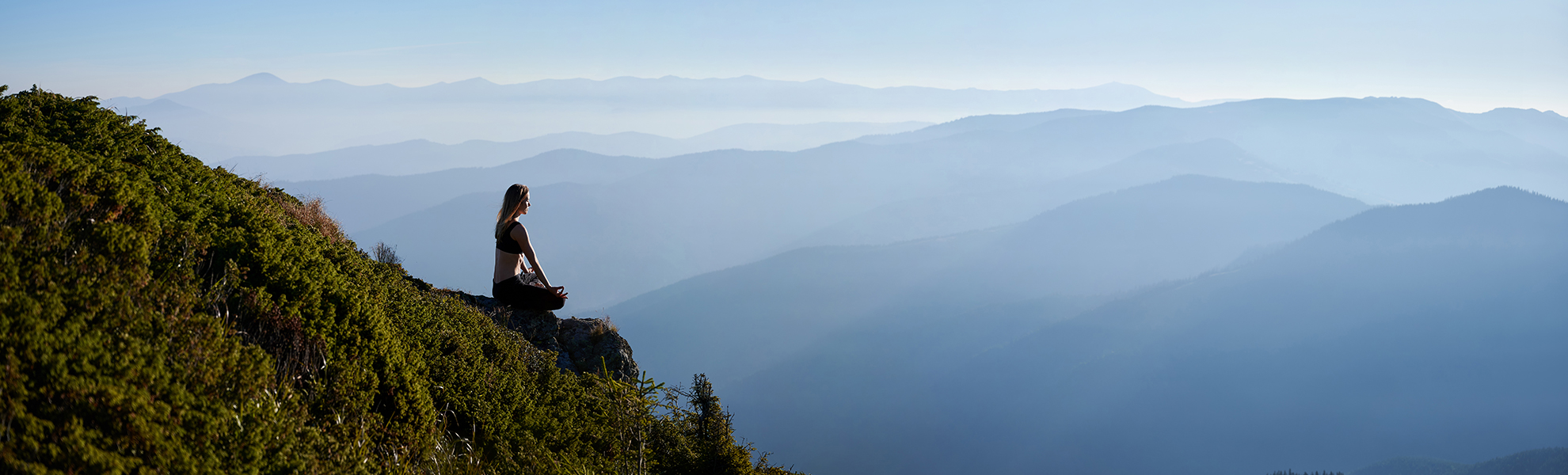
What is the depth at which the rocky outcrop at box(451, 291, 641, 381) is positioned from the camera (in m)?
9.73

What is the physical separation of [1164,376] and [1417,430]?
62.1 metres

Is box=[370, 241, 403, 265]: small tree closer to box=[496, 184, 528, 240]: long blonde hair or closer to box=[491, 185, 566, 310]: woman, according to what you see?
box=[491, 185, 566, 310]: woman

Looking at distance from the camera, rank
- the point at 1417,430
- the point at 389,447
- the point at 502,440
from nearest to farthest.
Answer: the point at 389,447 → the point at 502,440 → the point at 1417,430

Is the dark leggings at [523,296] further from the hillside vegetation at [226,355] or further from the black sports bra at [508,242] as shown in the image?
the hillside vegetation at [226,355]

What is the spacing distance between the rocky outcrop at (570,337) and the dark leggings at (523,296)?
0.14 metres

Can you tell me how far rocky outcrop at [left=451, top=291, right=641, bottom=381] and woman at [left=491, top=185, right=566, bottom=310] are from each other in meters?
0.19

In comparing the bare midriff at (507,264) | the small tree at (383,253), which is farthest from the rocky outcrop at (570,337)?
the small tree at (383,253)

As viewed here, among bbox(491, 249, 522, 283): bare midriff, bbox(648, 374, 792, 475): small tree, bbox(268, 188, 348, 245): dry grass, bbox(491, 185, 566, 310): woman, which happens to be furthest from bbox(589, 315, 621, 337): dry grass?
bbox(648, 374, 792, 475): small tree

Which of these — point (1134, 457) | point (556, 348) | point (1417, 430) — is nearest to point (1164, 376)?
point (1134, 457)

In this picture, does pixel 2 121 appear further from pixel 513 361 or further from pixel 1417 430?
pixel 1417 430

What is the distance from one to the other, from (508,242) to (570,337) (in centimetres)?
226

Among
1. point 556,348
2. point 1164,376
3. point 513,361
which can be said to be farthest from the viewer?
point 1164,376

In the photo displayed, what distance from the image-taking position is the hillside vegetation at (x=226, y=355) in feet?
8.92

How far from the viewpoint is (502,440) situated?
220 inches
